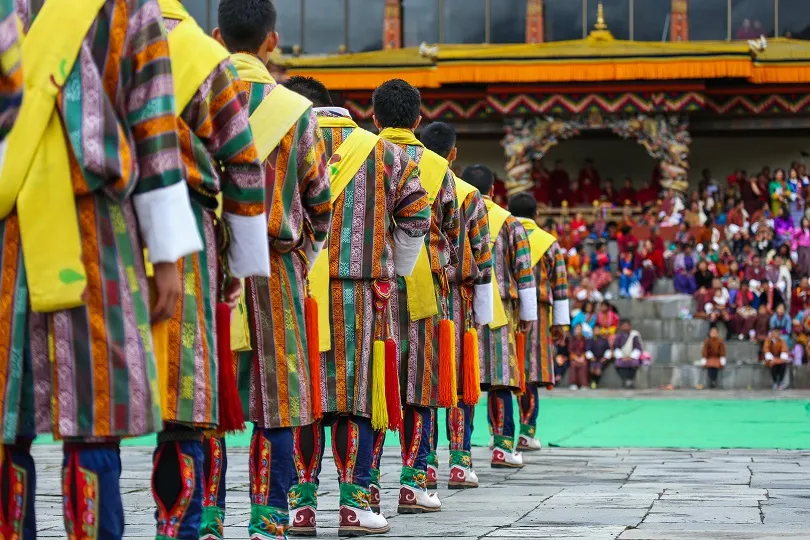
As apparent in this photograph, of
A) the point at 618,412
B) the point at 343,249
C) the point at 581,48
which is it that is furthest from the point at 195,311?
the point at 581,48

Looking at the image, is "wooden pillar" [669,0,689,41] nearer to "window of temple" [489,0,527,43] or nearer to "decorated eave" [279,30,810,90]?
"decorated eave" [279,30,810,90]

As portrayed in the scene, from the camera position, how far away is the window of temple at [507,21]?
26719mm

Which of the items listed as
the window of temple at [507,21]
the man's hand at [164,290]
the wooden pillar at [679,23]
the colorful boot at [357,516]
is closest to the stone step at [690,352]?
the wooden pillar at [679,23]

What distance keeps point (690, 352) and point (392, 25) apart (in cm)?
962

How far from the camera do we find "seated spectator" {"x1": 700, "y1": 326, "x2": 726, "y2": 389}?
Result: 62.2 ft

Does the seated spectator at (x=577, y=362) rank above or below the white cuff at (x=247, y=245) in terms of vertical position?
below

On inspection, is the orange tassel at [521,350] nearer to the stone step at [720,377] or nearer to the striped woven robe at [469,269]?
the striped woven robe at [469,269]

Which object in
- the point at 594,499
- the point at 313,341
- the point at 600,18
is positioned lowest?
the point at 594,499

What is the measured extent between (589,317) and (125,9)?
55.7ft

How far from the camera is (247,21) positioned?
4.46 m

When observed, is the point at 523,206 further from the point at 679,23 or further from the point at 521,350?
the point at 679,23

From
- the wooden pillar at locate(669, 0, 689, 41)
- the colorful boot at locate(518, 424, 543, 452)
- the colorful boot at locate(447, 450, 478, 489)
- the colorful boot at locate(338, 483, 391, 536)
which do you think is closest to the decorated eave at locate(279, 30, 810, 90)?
the wooden pillar at locate(669, 0, 689, 41)

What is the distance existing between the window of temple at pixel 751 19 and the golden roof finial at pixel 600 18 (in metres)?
2.24

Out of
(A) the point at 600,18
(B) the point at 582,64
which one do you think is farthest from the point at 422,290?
(A) the point at 600,18
